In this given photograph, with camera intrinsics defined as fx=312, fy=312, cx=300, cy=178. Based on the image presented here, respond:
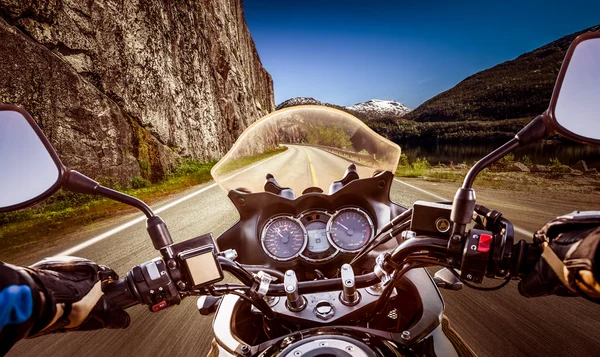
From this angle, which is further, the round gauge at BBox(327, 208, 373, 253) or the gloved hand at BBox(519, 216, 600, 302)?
the round gauge at BBox(327, 208, 373, 253)

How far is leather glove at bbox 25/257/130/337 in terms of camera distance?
34.7 inches

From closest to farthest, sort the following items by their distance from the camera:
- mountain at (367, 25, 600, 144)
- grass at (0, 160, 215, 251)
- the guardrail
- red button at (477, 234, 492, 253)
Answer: red button at (477, 234, 492, 253)
the guardrail
grass at (0, 160, 215, 251)
mountain at (367, 25, 600, 144)

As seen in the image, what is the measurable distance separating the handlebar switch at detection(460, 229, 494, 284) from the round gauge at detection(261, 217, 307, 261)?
45.0 inches

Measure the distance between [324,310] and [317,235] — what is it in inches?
35.1

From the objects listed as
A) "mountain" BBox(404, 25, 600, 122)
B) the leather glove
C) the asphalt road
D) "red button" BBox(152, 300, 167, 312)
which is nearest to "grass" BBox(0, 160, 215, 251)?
the asphalt road

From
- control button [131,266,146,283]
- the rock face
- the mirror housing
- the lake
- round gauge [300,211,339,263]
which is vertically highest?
the rock face

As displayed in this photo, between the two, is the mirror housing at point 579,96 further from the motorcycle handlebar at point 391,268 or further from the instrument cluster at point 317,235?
the instrument cluster at point 317,235

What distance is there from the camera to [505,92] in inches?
3674

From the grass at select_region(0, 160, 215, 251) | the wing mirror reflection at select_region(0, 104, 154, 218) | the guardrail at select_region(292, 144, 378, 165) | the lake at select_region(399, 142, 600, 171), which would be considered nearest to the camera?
the wing mirror reflection at select_region(0, 104, 154, 218)

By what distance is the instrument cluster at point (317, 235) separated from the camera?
2012 millimetres

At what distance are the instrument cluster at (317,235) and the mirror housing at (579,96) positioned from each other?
1.28 metres

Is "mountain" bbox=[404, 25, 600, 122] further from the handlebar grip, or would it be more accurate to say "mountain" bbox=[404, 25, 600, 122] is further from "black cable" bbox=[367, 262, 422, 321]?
the handlebar grip

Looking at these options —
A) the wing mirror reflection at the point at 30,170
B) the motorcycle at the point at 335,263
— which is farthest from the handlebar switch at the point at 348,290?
the wing mirror reflection at the point at 30,170

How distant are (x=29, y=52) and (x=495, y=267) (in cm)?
1372
